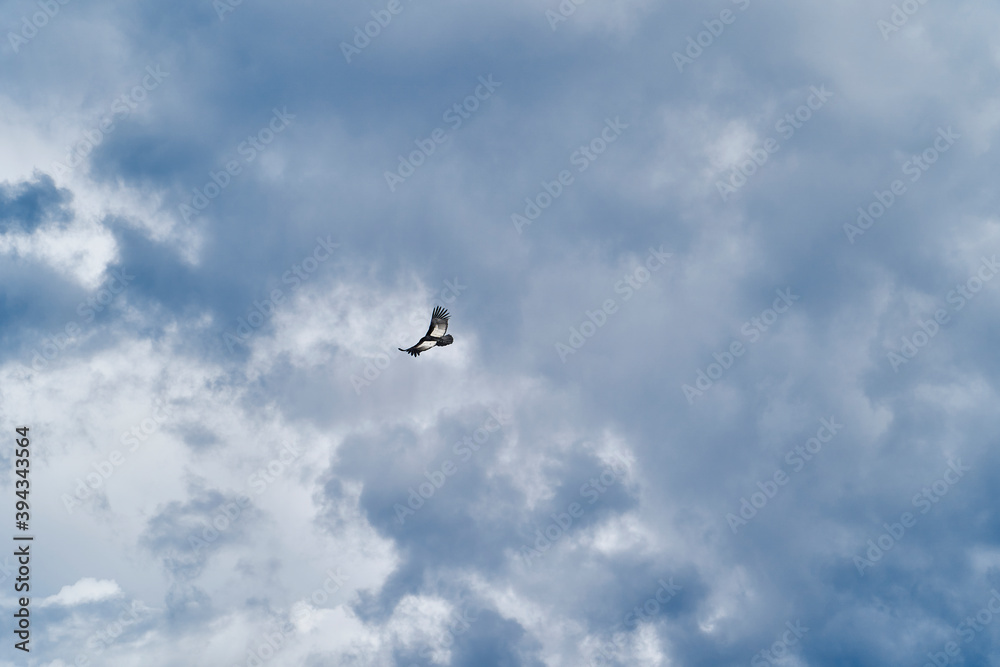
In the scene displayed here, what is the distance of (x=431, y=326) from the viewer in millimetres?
199875
